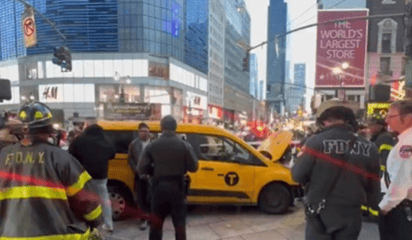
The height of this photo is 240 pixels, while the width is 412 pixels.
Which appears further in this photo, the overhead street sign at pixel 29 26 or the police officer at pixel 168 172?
the overhead street sign at pixel 29 26

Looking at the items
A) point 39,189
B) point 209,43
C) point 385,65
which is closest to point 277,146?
point 39,189

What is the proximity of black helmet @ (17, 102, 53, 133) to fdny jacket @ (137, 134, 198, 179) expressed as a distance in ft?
5.50

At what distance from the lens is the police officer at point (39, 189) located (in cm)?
197

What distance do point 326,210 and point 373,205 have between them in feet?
2.08

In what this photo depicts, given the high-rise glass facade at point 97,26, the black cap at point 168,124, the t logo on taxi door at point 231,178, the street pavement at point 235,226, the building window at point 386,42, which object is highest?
the high-rise glass facade at point 97,26

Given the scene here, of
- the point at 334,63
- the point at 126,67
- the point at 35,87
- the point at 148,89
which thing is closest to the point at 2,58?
the point at 35,87

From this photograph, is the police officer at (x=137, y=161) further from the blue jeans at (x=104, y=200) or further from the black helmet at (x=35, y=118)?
the black helmet at (x=35, y=118)

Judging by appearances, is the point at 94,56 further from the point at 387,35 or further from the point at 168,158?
the point at 168,158

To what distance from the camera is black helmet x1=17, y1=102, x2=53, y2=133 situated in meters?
2.15

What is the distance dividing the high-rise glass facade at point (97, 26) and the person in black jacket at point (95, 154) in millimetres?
43605

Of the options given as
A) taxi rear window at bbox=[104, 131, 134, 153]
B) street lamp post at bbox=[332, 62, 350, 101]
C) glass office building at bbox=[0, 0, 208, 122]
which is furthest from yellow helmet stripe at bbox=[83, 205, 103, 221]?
glass office building at bbox=[0, 0, 208, 122]

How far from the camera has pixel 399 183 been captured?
278 centimetres

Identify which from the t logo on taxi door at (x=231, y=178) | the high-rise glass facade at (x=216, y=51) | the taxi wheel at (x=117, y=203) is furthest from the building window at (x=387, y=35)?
the high-rise glass facade at (x=216, y=51)

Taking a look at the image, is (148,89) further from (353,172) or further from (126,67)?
(353,172)
